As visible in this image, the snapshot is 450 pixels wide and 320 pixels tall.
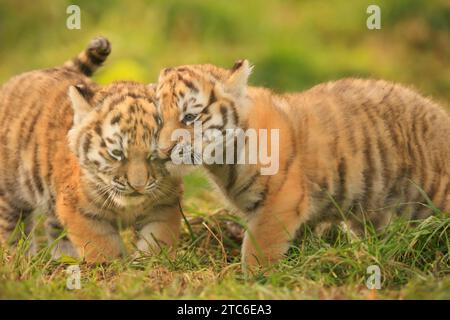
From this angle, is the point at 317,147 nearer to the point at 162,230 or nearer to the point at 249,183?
the point at 249,183

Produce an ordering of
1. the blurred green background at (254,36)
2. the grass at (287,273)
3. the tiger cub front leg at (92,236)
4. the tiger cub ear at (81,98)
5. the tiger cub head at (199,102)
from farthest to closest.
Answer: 1. the blurred green background at (254,36)
2. the tiger cub front leg at (92,236)
3. the tiger cub ear at (81,98)
4. the tiger cub head at (199,102)
5. the grass at (287,273)

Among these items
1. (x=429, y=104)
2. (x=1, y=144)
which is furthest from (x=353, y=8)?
(x=1, y=144)

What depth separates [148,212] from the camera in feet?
17.9

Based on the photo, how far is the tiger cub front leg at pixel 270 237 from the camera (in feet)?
16.8

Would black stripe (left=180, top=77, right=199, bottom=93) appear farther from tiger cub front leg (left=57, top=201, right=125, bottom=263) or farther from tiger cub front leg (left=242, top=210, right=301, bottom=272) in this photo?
tiger cub front leg (left=57, top=201, right=125, bottom=263)

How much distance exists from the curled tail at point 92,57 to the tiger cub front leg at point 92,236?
127cm

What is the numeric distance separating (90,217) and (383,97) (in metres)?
2.03

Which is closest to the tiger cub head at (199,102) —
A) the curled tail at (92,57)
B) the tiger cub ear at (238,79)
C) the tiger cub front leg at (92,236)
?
the tiger cub ear at (238,79)

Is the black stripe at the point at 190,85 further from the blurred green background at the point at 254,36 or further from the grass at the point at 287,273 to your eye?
the blurred green background at the point at 254,36

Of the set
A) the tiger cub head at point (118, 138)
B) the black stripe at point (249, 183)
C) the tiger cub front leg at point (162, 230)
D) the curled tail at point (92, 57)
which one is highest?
the curled tail at point (92, 57)

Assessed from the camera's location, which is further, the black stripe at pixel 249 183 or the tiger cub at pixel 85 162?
the black stripe at pixel 249 183

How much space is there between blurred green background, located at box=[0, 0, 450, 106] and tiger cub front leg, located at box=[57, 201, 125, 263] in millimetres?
5255

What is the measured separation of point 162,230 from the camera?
545 cm

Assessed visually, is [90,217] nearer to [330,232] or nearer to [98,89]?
[98,89]
